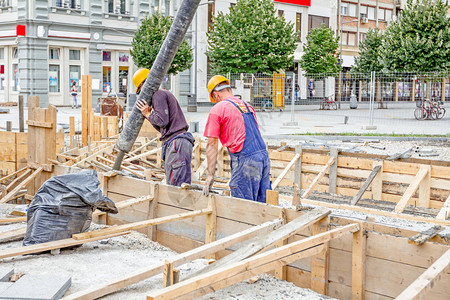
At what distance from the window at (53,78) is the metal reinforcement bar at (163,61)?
96.9ft

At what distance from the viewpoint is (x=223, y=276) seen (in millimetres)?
3891

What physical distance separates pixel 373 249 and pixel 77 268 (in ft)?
8.56

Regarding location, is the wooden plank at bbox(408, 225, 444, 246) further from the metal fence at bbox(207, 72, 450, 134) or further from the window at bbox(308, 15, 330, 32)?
the window at bbox(308, 15, 330, 32)

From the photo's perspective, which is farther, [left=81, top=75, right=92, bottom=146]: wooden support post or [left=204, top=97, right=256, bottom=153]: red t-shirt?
[left=81, top=75, right=92, bottom=146]: wooden support post

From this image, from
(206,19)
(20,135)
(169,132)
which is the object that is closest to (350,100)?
(206,19)

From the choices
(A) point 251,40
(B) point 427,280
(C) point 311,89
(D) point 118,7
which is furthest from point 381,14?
(B) point 427,280

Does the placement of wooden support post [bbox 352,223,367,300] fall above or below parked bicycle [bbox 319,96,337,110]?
below

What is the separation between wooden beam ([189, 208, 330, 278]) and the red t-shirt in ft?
4.82

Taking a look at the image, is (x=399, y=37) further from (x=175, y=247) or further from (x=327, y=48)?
(x=175, y=247)

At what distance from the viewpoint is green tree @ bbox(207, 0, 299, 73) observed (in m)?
33.6

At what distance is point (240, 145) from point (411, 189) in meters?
2.55

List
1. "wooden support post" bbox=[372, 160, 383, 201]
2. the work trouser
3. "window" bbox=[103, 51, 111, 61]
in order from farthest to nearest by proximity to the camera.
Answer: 1. "window" bbox=[103, 51, 111, 61]
2. "wooden support post" bbox=[372, 160, 383, 201]
3. the work trouser

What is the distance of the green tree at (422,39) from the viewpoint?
94.7 feet

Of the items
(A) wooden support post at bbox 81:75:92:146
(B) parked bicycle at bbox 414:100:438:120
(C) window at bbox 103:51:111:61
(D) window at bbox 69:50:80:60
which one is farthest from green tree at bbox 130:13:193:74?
(A) wooden support post at bbox 81:75:92:146
